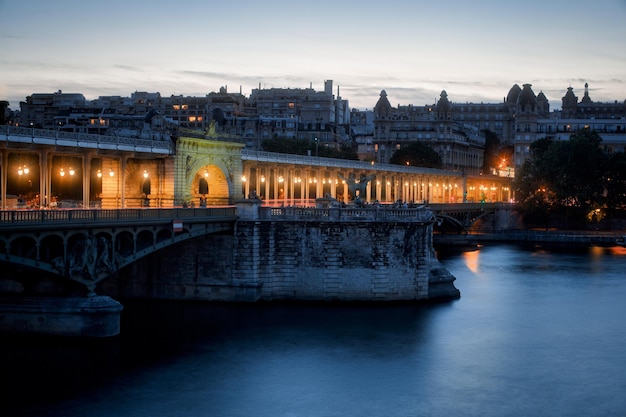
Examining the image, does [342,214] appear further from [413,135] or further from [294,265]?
[413,135]

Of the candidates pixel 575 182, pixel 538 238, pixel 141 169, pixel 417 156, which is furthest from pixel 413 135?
pixel 141 169

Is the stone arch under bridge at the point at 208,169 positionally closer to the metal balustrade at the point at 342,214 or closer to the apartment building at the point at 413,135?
the metal balustrade at the point at 342,214

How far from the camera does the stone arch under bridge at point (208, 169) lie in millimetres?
69188

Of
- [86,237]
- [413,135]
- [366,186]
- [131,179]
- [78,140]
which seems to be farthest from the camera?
[413,135]

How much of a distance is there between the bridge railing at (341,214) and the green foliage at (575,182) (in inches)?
2775

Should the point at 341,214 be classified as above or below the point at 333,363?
above

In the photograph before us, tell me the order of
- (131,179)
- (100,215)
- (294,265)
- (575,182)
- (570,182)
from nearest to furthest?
(100,215) < (294,265) < (131,179) < (575,182) < (570,182)

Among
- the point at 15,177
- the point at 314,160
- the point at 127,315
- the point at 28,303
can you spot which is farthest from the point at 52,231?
the point at 314,160

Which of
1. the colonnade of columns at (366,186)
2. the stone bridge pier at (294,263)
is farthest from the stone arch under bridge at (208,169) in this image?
the stone bridge pier at (294,263)

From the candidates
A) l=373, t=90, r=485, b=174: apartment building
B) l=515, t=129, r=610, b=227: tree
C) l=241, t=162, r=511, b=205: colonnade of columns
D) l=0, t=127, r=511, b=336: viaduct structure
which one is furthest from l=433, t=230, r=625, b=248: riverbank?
l=373, t=90, r=485, b=174: apartment building

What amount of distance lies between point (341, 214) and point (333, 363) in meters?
16.8

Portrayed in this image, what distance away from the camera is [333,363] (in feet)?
145

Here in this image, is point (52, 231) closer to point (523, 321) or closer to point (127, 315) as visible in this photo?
point (127, 315)

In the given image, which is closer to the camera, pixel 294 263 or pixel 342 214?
pixel 294 263
